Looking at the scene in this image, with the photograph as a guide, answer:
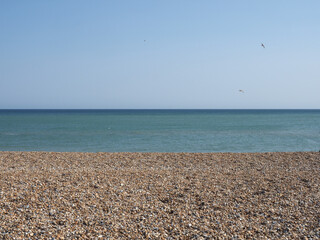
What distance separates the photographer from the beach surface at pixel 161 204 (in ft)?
20.9

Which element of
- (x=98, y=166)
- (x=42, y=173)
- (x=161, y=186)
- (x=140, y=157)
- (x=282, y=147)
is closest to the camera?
(x=161, y=186)

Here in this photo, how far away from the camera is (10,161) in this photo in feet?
45.7

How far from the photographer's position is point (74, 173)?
10672 millimetres

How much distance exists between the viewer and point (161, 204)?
7820mm

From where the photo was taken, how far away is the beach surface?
20.9 ft

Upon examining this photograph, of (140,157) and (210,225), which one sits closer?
(210,225)

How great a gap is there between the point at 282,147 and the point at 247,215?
17.4 meters

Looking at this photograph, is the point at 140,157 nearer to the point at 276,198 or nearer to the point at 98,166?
the point at 98,166

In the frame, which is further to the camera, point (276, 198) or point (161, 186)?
point (161, 186)

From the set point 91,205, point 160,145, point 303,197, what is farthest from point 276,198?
point 160,145

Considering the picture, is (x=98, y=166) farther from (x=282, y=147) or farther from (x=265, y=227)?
(x=282, y=147)

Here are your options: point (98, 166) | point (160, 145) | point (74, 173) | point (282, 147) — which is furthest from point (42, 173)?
point (282, 147)

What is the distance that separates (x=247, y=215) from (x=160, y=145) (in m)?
16.7

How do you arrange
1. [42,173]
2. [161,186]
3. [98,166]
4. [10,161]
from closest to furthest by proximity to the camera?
[161,186], [42,173], [98,166], [10,161]
